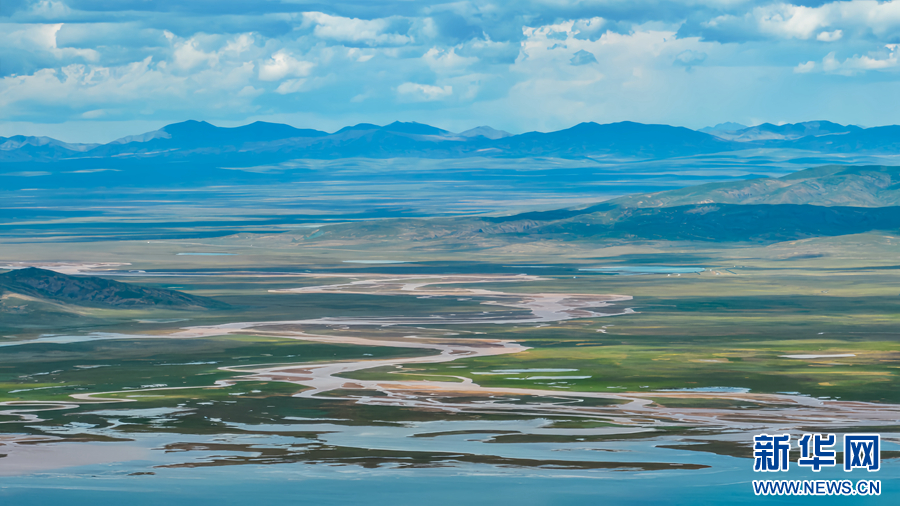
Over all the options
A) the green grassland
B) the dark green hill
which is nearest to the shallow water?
the green grassland

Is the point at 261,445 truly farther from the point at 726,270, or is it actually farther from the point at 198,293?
the point at 726,270

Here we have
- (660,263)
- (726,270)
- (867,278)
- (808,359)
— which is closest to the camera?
(808,359)

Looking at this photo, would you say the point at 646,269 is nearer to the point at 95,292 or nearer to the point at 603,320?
the point at 603,320

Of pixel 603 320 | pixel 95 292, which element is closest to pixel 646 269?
pixel 603 320

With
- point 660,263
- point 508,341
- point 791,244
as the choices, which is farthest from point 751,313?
point 791,244

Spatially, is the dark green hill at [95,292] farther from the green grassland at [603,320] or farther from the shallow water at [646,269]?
the shallow water at [646,269]

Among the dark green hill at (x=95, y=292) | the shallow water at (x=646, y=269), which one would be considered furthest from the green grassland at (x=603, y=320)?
the dark green hill at (x=95, y=292)

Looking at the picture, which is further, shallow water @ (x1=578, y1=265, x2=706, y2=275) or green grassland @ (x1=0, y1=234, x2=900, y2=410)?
shallow water @ (x1=578, y1=265, x2=706, y2=275)

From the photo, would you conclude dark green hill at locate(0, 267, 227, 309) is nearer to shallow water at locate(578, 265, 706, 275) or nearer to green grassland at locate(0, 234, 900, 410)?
green grassland at locate(0, 234, 900, 410)
